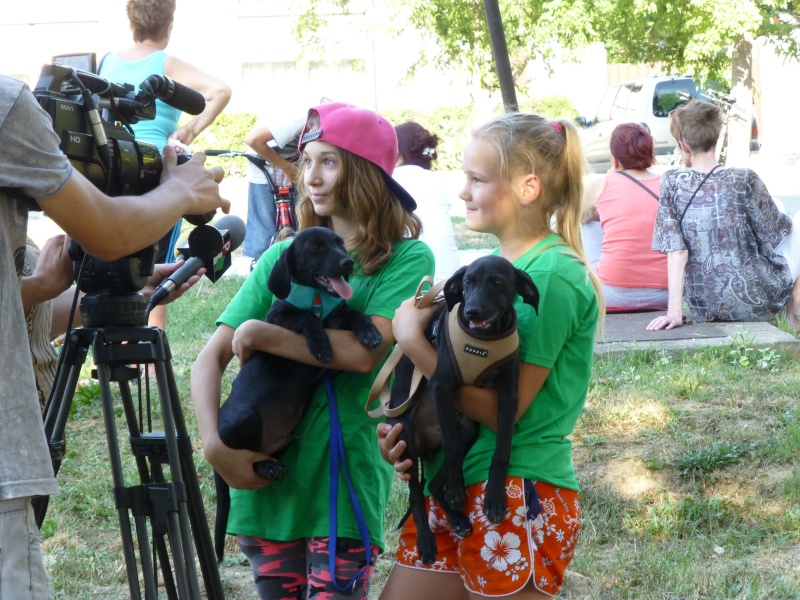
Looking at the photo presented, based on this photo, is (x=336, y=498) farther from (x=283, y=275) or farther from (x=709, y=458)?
(x=709, y=458)

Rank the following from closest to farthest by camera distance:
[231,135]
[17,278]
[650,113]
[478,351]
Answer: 1. [17,278]
2. [478,351]
3. [650,113]
4. [231,135]

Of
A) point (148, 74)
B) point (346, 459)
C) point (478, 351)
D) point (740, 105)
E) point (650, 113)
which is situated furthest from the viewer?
point (650, 113)

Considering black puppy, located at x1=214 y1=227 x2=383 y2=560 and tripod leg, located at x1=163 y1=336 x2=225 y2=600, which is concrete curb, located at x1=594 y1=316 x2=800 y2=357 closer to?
black puppy, located at x1=214 y1=227 x2=383 y2=560

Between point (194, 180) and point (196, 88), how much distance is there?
4.12 meters

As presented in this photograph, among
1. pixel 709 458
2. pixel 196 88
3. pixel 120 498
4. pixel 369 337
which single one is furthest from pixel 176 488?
pixel 196 88

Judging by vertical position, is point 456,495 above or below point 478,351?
below

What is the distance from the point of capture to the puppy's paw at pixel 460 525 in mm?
2418

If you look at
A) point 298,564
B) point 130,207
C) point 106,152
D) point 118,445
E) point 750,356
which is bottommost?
point 750,356

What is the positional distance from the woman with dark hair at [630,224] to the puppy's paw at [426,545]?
4640 millimetres

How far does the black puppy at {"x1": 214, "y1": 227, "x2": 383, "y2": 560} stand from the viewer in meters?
2.58

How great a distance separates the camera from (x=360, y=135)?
2.78 meters

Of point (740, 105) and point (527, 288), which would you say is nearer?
point (527, 288)

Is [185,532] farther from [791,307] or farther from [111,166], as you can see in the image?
[791,307]

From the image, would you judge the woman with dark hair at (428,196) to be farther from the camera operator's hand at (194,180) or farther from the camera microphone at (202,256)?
the camera operator's hand at (194,180)
